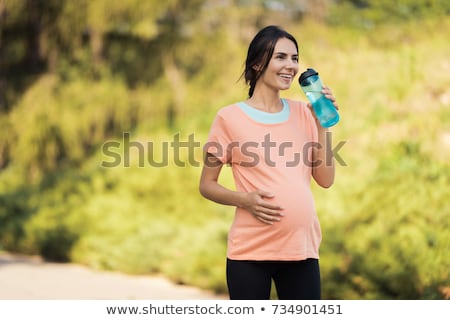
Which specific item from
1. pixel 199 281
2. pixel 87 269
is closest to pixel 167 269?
pixel 199 281

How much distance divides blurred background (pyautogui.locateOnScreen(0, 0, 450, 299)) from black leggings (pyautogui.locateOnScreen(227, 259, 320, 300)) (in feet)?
10.8

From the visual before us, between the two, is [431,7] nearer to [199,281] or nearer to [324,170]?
[199,281]

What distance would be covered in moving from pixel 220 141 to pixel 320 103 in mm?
382

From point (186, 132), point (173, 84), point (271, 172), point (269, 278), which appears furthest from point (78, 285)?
point (173, 84)

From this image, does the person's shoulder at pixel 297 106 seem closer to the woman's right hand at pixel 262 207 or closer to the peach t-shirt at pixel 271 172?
the peach t-shirt at pixel 271 172

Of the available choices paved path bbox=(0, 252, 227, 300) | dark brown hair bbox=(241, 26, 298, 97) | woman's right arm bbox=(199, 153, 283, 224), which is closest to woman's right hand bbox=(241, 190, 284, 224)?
woman's right arm bbox=(199, 153, 283, 224)

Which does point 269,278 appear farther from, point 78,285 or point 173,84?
point 173,84

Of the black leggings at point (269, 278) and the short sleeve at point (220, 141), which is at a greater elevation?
the short sleeve at point (220, 141)

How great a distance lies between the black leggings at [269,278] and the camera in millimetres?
2811

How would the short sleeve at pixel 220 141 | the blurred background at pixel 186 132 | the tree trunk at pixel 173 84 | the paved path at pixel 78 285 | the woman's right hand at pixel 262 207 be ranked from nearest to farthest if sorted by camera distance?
1. the woman's right hand at pixel 262 207
2. the short sleeve at pixel 220 141
3. the blurred background at pixel 186 132
4. the paved path at pixel 78 285
5. the tree trunk at pixel 173 84

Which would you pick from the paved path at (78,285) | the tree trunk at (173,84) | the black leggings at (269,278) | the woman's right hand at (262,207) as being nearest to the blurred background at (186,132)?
the tree trunk at (173,84)

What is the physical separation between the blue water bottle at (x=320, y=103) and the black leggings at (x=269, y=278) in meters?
0.50

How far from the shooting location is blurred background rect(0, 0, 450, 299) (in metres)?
6.95
